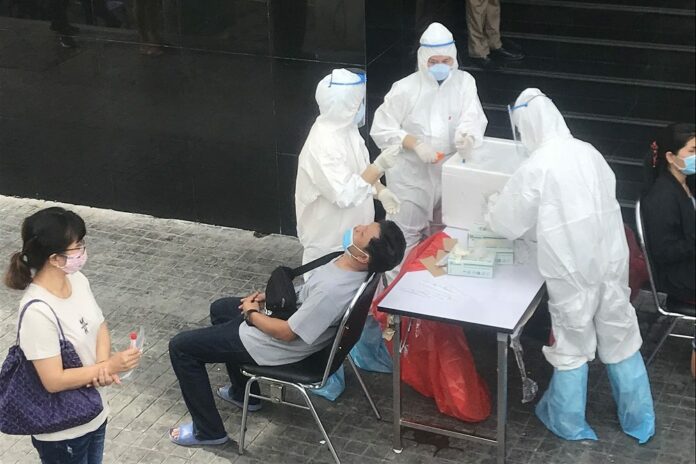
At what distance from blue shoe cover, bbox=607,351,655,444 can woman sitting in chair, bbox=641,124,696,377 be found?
0.26m

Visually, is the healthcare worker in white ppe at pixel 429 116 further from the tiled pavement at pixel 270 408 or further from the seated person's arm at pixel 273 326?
the seated person's arm at pixel 273 326

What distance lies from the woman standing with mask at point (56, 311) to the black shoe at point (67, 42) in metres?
3.63

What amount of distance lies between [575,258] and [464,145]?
102 centimetres

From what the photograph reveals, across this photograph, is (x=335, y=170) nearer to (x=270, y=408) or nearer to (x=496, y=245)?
(x=496, y=245)

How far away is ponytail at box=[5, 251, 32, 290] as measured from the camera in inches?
144

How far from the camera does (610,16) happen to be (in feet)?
24.8

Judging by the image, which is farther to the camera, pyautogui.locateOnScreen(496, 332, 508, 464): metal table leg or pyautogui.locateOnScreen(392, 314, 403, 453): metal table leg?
pyautogui.locateOnScreen(392, 314, 403, 453): metal table leg

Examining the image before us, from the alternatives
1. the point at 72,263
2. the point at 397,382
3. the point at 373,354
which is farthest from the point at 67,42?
the point at 72,263

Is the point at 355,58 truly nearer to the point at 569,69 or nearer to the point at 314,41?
the point at 314,41

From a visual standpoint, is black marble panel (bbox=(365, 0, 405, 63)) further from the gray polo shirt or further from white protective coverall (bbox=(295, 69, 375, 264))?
the gray polo shirt

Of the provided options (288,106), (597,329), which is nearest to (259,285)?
(288,106)

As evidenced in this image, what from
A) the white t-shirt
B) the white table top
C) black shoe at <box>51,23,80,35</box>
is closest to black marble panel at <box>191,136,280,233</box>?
black shoe at <box>51,23,80,35</box>

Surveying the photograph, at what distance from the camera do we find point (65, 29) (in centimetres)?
703

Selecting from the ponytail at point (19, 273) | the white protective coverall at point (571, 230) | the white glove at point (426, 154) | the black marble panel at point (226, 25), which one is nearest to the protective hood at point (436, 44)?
the white glove at point (426, 154)
